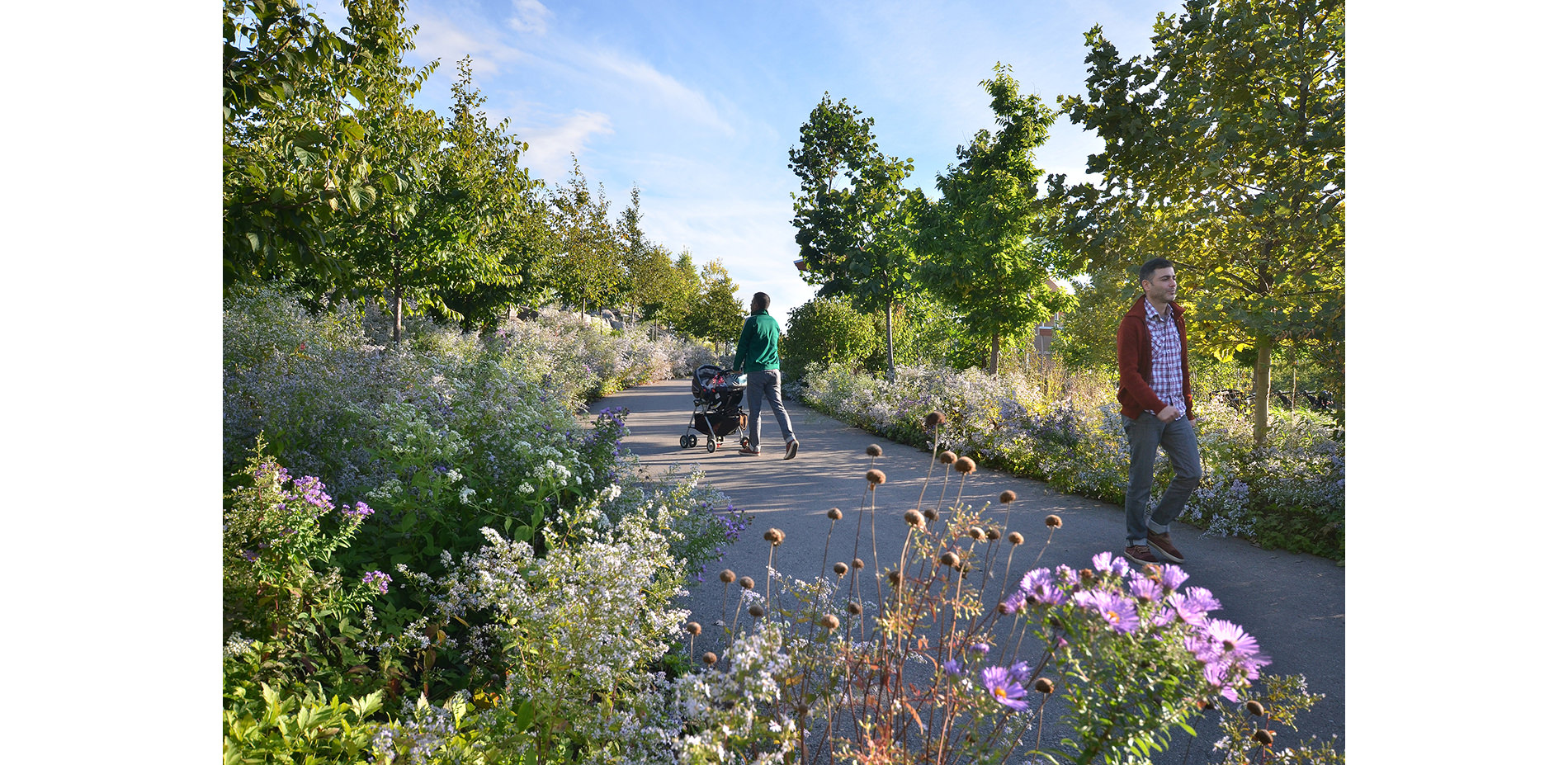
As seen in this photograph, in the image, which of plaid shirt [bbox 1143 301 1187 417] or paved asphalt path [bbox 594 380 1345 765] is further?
plaid shirt [bbox 1143 301 1187 417]

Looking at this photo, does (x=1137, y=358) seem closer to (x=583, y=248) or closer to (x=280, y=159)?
(x=280, y=159)

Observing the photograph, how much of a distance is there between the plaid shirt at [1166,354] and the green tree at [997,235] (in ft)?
23.0

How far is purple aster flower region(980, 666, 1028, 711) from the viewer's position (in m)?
1.29

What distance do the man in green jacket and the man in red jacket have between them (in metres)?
4.36

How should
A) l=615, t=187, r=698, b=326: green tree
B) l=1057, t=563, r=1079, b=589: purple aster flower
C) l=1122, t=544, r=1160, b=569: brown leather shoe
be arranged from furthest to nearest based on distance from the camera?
l=615, t=187, r=698, b=326: green tree, l=1122, t=544, r=1160, b=569: brown leather shoe, l=1057, t=563, r=1079, b=589: purple aster flower

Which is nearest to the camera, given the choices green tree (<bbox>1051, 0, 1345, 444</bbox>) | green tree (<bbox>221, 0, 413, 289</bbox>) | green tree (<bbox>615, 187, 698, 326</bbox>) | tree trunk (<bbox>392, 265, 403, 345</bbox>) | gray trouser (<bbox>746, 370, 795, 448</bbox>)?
green tree (<bbox>221, 0, 413, 289</bbox>)

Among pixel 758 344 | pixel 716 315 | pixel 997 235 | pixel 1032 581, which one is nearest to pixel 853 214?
pixel 997 235

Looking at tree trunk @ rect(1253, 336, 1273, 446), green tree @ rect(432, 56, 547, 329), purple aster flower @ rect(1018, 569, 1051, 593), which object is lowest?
purple aster flower @ rect(1018, 569, 1051, 593)

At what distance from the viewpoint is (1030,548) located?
437 cm

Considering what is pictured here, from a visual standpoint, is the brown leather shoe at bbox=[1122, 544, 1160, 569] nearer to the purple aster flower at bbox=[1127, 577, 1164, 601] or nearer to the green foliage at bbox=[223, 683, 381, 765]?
the purple aster flower at bbox=[1127, 577, 1164, 601]

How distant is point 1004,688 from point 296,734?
1.63 metres

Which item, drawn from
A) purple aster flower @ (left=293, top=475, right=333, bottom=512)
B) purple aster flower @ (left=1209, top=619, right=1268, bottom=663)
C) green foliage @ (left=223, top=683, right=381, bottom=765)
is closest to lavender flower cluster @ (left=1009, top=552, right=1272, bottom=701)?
purple aster flower @ (left=1209, top=619, right=1268, bottom=663)

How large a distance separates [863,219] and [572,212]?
883 cm

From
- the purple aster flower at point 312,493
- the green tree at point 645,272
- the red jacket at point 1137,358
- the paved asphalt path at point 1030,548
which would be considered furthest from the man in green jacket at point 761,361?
the green tree at point 645,272
